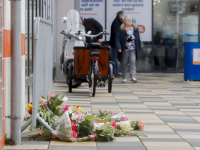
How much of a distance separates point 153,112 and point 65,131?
103 inches

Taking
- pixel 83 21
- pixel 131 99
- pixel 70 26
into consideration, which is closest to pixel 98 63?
pixel 131 99

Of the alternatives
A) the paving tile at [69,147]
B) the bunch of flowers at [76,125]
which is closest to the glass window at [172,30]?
the bunch of flowers at [76,125]

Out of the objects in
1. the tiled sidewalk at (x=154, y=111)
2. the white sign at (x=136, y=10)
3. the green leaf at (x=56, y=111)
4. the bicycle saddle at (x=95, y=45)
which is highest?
the white sign at (x=136, y=10)

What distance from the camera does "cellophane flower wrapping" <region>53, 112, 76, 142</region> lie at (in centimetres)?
464

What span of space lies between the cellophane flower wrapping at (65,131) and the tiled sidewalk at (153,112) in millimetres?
81

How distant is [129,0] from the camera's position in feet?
58.0

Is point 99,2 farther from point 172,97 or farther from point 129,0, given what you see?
point 172,97

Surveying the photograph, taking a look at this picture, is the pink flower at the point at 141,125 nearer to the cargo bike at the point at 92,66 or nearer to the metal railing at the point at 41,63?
the metal railing at the point at 41,63

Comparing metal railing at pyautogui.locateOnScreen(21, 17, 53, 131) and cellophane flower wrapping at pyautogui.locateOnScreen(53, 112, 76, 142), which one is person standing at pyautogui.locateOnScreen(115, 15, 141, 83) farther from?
cellophane flower wrapping at pyautogui.locateOnScreen(53, 112, 76, 142)

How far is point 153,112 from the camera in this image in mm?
7039

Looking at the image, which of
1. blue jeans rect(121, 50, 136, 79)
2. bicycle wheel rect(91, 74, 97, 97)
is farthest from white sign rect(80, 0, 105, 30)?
bicycle wheel rect(91, 74, 97, 97)

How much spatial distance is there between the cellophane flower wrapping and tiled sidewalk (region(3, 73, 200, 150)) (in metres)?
0.08

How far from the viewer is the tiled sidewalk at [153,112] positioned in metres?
4.58

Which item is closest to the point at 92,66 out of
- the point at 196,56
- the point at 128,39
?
the point at 128,39
